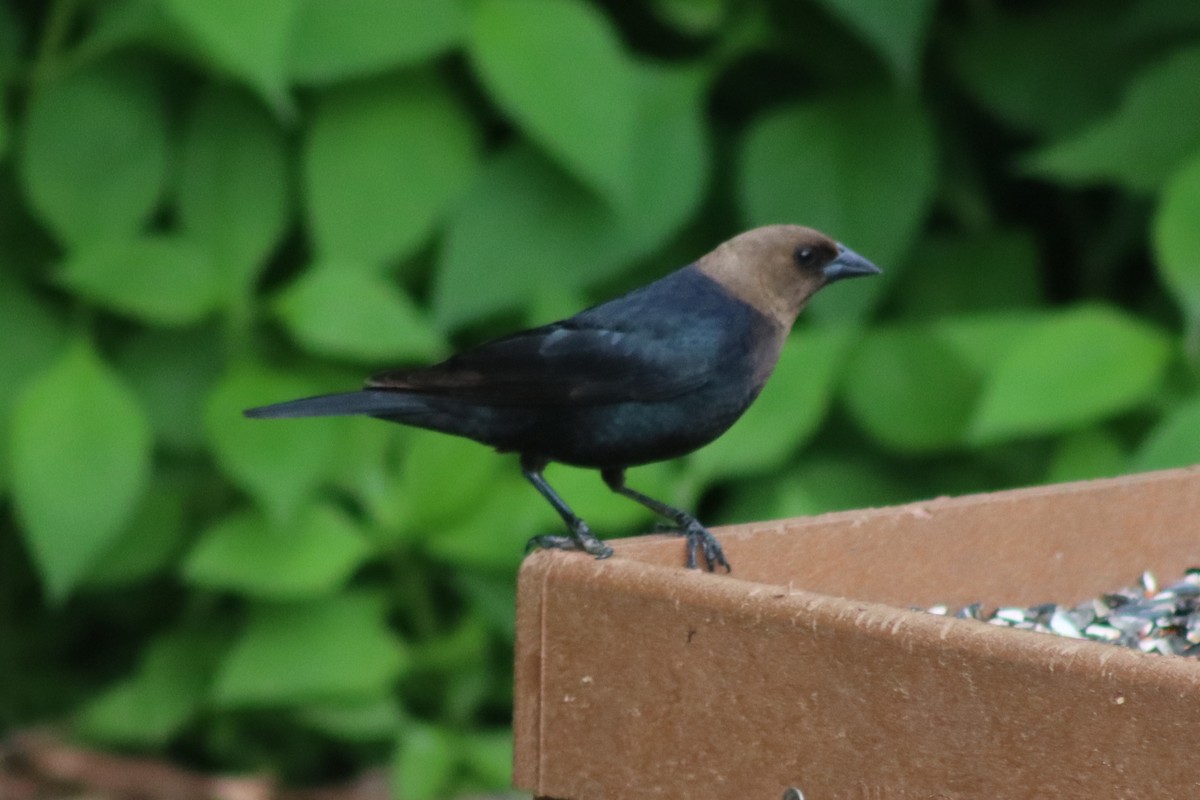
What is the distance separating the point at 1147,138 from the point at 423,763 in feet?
6.11

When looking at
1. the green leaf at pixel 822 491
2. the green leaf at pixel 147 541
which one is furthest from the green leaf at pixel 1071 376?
the green leaf at pixel 147 541

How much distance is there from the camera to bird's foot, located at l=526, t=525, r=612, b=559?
201 cm

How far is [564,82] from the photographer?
12.1 ft

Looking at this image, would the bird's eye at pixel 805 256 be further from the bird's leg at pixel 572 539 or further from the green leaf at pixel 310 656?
the green leaf at pixel 310 656

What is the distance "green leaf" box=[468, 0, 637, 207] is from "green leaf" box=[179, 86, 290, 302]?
0.47 m

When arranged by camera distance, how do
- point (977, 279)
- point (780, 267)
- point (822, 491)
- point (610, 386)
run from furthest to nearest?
point (977, 279)
point (822, 491)
point (780, 267)
point (610, 386)

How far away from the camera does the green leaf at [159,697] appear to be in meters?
3.91

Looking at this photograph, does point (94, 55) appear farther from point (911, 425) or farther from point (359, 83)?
point (911, 425)

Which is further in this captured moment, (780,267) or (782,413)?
(782,413)

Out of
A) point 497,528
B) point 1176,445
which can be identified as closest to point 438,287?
point 497,528

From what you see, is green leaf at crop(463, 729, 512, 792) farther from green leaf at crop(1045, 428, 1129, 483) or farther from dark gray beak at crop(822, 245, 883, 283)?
dark gray beak at crop(822, 245, 883, 283)

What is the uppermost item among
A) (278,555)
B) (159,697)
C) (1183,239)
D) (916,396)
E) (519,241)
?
(1183,239)

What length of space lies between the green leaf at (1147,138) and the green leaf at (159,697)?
1967 millimetres

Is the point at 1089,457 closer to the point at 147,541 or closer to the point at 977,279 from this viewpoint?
the point at 977,279
